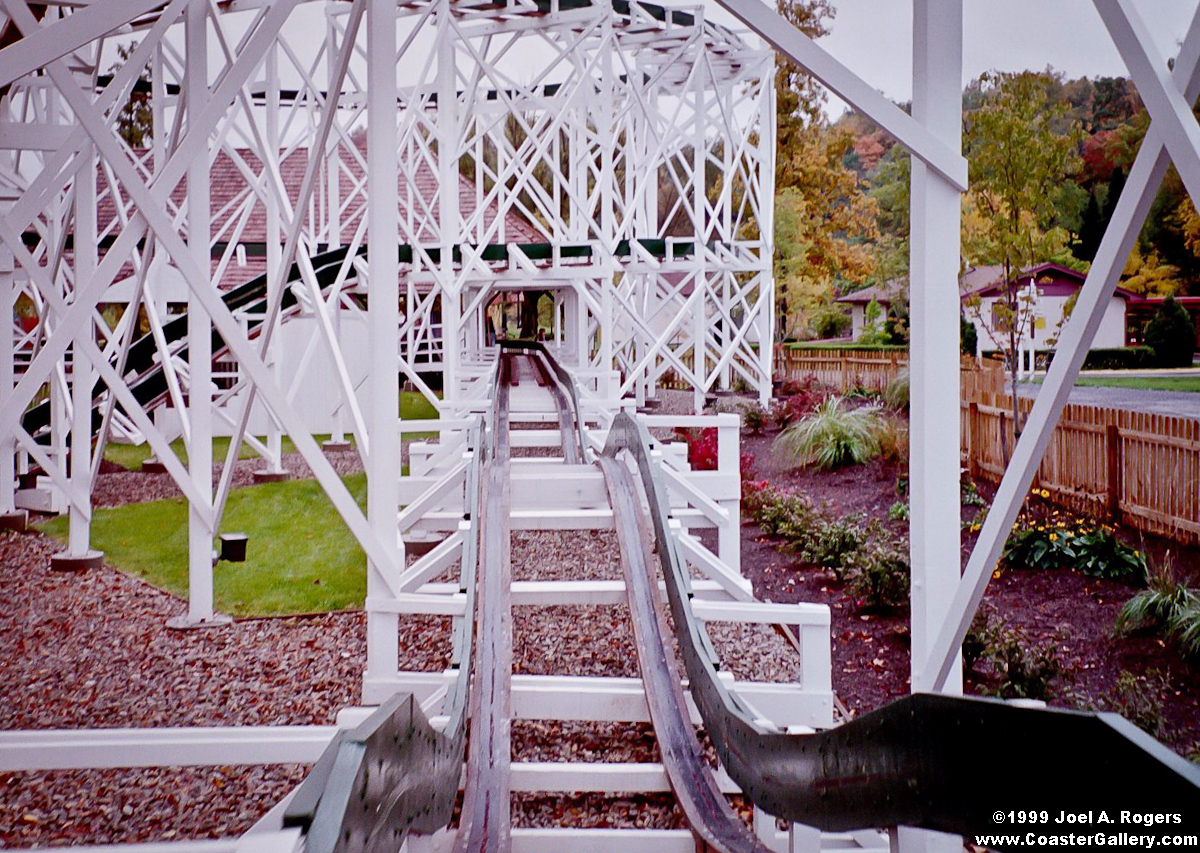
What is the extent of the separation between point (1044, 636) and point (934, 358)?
207 inches

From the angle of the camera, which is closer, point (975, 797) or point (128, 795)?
point (975, 797)

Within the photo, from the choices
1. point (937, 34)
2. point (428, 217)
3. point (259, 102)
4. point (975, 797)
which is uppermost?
point (259, 102)

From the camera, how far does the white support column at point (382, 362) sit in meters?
4.43

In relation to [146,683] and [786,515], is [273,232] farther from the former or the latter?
[786,515]

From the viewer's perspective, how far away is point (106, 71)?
1700 cm

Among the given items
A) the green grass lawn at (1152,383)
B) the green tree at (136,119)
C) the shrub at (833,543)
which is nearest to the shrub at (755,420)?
the shrub at (833,543)

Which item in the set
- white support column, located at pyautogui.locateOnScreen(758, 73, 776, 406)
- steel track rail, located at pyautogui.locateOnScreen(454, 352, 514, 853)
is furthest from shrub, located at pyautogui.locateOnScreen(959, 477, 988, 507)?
white support column, located at pyautogui.locateOnScreen(758, 73, 776, 406)

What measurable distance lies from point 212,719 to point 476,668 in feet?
7.13

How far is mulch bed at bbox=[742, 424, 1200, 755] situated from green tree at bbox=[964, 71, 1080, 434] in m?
2.25

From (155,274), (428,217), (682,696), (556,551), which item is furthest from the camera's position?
(428,217)

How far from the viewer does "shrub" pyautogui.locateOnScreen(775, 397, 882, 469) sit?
42.1 feet

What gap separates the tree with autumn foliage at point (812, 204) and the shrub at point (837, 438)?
273 inches

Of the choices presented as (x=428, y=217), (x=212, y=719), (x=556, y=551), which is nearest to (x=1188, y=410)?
(x=556, y=551)

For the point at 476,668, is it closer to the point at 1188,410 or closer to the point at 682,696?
the point at 682,696
